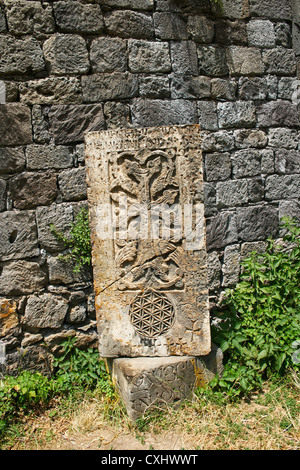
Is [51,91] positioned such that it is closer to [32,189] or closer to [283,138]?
[32,189]

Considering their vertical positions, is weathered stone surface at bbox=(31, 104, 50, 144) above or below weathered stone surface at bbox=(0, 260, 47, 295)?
above

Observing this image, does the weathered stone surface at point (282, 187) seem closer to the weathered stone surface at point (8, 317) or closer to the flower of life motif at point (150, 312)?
the flower of life motif at point (150, 312)

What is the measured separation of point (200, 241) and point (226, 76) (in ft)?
6.26

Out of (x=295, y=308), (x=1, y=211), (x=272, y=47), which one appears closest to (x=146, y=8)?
(x=272, y=47)

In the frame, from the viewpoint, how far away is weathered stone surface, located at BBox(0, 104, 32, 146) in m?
2.99

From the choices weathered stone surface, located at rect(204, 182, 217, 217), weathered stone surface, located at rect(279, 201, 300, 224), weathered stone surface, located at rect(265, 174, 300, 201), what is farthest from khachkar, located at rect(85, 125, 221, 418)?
weathered stone surface, located at rect(279, 201, 300, 224)

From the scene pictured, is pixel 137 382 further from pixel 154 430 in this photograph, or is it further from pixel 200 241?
pixel 200 241

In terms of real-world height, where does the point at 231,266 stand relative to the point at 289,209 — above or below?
below

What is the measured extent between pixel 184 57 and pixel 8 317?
8.75ft

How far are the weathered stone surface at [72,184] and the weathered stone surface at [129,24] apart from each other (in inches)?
47.5

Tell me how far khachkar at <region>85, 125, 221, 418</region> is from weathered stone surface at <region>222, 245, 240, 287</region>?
3.61 ft

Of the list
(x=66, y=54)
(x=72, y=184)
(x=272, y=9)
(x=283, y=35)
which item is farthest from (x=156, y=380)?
(x=272, y=9)

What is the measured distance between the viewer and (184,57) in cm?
346

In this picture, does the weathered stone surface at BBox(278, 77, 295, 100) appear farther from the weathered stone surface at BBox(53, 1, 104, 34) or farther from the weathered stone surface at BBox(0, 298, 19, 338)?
the weathered stone surface at BBox(0, 298, 19, 338)
